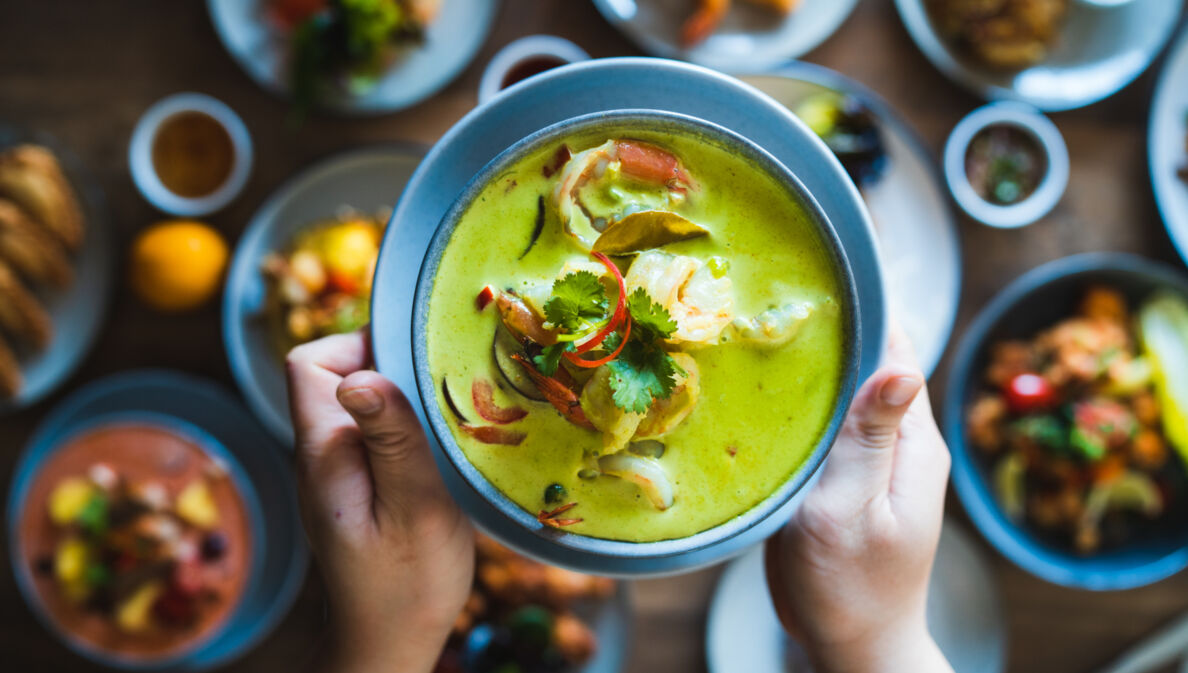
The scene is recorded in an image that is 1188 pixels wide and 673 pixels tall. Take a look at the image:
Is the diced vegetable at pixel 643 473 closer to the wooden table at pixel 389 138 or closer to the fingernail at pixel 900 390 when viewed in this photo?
the fingernail at pixel 900 390

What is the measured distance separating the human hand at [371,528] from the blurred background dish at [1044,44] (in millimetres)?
2050

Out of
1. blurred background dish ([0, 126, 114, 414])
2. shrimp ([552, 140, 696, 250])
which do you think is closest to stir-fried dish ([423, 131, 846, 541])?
shrimp ([552, 140, 696, 250])

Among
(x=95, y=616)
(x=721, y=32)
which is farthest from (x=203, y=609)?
(x=721, y=32)

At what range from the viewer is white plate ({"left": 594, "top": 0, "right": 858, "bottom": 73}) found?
104 inches

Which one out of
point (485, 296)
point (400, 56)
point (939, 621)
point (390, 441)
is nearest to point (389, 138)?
point (400, 56)

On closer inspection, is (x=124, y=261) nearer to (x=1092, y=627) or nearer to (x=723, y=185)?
(x=723, y=185)

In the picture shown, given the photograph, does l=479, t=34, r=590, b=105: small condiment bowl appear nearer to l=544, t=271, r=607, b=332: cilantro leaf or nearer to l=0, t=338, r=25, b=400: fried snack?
l=544, t=271, r=607, b=332: cilantro leaf

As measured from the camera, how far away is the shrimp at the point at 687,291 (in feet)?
4.34

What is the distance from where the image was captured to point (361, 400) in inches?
→ 59.9

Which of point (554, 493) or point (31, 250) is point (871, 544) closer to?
point (554, 493)

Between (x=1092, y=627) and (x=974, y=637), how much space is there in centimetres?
43

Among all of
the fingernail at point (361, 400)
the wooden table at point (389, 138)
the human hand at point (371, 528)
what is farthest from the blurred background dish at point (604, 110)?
the wooden table at point (389, 138)

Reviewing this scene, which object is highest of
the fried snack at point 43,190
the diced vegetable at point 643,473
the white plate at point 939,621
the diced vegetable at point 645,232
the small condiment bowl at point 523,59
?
the diced vegetable at point 645,232

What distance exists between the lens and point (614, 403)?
131 cm
